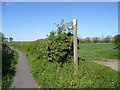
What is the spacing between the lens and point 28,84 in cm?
580

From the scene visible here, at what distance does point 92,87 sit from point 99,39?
217ft

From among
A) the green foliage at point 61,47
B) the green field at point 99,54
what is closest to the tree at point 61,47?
the green foliage at point 61,47

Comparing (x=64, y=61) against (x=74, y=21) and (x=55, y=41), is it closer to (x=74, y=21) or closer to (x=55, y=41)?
(x=55, y=41)

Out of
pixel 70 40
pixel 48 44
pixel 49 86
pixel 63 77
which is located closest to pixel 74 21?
pixel 70 40

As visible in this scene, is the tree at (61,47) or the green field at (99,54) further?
the green field at (99,54)

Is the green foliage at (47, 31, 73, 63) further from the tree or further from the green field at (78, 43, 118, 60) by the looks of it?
the green field at (78, 43, 118, 60)

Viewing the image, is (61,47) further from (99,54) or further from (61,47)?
(99,54)

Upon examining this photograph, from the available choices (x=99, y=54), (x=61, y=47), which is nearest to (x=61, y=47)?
(x=61, y=47)

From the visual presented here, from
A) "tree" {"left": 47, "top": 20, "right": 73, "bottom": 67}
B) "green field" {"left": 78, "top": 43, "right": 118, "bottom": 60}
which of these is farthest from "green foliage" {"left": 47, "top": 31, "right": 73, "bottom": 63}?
"green field" {"left": 78, "top": 43, "right": 118, "bottom": 60}

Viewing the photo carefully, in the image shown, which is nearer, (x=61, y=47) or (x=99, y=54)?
(x=61, y=47)

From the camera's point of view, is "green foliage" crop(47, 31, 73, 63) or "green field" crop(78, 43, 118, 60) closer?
"green foliage" crop(47, 31, 73, 63)

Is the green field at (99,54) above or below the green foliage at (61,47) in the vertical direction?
below

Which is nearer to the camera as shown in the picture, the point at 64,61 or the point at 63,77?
the point at 63,77

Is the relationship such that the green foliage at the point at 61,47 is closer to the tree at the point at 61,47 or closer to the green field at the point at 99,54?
the tree at the point at 61,47
